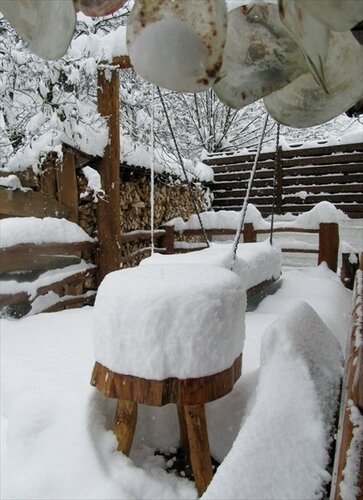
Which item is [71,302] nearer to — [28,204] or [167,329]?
[28,204]

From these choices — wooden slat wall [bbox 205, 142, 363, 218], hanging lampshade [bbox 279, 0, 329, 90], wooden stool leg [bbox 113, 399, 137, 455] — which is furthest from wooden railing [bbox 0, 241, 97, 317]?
wooden slat wall [bbox 205, 142, 363, 218]

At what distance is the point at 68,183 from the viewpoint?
154 inches

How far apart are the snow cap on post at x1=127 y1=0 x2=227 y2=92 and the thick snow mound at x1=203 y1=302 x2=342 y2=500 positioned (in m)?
0.73

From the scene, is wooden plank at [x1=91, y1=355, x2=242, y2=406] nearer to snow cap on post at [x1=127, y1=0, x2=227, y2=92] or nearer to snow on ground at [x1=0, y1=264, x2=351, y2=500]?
snow on ground at [x1=0, y1=264, x2=351, y2=500]

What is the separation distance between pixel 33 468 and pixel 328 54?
5.21ft

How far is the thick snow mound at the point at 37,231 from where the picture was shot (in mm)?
2865

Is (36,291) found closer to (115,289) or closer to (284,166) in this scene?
(115,289)

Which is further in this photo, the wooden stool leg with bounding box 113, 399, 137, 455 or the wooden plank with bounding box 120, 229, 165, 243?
the wooden plank with bounding box 120, 229, 165, 243

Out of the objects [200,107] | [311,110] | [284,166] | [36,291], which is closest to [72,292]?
[36,291]

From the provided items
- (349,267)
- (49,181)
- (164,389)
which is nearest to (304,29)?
(164,389)

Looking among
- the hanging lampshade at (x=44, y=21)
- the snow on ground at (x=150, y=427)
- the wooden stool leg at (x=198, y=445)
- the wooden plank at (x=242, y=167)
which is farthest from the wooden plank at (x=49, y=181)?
the wooden plank at (x=242, y=167)

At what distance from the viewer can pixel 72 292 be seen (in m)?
4.20

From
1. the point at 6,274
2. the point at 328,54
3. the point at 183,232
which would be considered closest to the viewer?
the point at 328,54

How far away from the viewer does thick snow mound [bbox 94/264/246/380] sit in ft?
4.25
